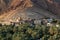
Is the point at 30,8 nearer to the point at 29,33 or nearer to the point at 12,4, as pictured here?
the point at 12,4

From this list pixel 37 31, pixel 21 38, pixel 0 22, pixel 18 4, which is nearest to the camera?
pixel 21 38

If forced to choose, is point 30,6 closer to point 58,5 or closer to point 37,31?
point 58,5

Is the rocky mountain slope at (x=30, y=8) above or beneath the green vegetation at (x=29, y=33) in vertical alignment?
beneath

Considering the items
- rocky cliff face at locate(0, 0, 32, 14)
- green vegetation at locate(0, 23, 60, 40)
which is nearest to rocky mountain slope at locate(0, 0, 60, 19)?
rocky cliff face at locate(0, 0, 32, 14)

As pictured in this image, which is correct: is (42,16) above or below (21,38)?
below

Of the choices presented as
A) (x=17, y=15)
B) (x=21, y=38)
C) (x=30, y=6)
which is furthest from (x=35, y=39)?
(x=30, y=6)

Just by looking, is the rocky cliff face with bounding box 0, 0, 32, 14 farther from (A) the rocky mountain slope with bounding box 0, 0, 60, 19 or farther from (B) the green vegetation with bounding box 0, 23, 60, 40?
Result: (B) the green vegetation with bounding box 0, 23, 60, 40

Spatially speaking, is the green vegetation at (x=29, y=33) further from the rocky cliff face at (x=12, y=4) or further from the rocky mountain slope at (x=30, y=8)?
the rocky cliff face at (x=12, y=4)

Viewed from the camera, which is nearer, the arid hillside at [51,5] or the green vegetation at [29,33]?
the green vegetation at [29,33]

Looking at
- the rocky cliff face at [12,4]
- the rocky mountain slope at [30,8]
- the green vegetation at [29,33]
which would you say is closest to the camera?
the green vegetation at [29,33]

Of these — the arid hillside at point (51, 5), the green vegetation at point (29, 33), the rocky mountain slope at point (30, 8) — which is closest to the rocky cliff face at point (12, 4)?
the rocky mountain slope at point (30, 8)

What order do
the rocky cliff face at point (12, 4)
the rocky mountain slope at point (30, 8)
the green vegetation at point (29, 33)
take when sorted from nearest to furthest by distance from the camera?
1. the green vegetation at point (29, 33)
2. the rocky mountain slope at point (30, 8)
3. the rocky cliff face at point (12, 4)
